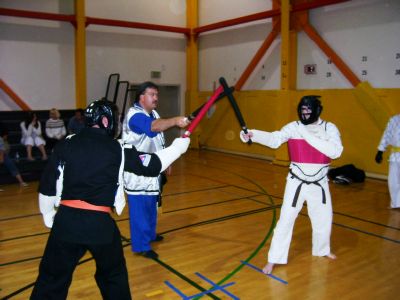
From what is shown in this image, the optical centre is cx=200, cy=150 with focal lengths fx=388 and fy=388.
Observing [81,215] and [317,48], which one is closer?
[81,215]

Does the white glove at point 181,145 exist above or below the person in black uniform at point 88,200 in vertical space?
above

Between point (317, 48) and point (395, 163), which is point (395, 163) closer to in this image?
point (395, 163)

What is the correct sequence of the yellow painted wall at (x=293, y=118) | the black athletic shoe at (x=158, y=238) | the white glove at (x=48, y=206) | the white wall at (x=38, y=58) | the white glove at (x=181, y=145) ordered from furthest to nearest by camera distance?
the white wall at (x=38, y=58) < the yellow painted wall at (x=293, y=118) < the black athletic shoe at (x=158, y=238) < the white glove at (x=181, y=145) < the white glove at (x=48, y=206)

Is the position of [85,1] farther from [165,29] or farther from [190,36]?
[190,36]

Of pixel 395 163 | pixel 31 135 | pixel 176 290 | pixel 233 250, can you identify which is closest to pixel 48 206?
pixel 176 290

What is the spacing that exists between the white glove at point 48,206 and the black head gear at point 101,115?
2.02 feet

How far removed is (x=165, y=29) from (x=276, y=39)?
176 inches

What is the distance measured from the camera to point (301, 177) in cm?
435

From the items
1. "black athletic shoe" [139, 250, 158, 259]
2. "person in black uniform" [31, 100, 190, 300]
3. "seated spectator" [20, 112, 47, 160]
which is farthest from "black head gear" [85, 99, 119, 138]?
"seated spectator" [20, 112, 47, 160]

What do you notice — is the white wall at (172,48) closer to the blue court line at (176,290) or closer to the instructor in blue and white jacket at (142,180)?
the instructor in blue and white jacket at (142,180)

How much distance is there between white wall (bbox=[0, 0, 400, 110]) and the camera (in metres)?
10.0

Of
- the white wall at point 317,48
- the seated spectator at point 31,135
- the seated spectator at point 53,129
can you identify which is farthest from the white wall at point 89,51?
the seated spectator at point 31,135

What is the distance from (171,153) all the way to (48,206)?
38.3 inches

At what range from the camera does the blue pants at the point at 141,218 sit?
4.59m
